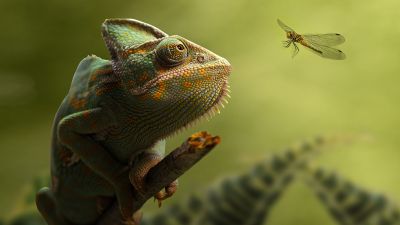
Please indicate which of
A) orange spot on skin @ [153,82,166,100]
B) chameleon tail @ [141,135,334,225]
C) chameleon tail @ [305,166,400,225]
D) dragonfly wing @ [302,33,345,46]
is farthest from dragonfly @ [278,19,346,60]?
chameleon tail @ [305,166,400,225]

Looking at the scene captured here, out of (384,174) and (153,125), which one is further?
(384,174)

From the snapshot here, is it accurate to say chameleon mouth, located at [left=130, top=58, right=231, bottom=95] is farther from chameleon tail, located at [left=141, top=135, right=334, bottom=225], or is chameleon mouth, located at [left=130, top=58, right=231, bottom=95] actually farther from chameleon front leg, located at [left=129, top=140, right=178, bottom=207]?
chameleon tail, located at [left=141, top=135, right=334, bottom=225]

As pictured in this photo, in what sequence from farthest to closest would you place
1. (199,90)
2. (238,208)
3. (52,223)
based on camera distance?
(238,208), (52,223), (199,90)

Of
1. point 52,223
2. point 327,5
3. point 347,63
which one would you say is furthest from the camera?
point 347,63

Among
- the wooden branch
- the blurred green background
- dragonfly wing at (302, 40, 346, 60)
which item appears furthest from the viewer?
the blurred green background

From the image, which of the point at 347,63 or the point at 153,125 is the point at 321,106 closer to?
the point at 347,63

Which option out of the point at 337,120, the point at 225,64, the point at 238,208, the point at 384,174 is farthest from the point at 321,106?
the point at 225,64

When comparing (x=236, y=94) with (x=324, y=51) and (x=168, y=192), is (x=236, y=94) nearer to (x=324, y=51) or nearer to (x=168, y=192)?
(x=324, y=51)

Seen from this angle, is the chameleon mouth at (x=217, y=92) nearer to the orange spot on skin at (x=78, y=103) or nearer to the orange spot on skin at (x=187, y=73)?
the orange spot on skin at (x=187, y=73)
